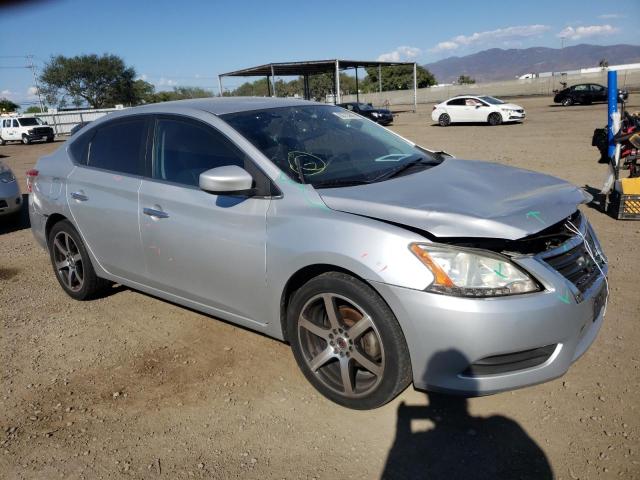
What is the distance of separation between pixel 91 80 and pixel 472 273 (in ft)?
253

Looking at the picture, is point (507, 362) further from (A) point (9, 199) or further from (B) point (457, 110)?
(B) point (457, 110)

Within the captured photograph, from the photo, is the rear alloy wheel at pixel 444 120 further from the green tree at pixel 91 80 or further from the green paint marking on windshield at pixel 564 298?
the green tree at pixel 91 80

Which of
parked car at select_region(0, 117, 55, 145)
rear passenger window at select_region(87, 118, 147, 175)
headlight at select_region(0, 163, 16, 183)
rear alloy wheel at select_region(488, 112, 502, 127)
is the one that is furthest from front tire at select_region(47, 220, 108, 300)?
parked car at select_region(0, 117, 55, 145)

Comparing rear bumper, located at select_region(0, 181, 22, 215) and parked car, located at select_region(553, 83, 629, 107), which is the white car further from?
rear bumper, located at select_region(0, 181, 22, 215)

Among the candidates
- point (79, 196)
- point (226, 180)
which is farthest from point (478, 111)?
point (226, 180)

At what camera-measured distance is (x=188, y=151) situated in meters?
3.65

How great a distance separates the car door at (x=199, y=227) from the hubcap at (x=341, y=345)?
14.8 inches

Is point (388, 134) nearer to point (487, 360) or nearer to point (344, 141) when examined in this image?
point (344, 141)

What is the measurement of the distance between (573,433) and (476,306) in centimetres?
89

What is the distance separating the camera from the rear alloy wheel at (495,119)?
23773 mm

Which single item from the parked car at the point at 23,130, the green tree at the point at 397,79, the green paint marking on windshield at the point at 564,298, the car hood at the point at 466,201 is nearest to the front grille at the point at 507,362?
the green paint marking on windshield at the point at 564,298

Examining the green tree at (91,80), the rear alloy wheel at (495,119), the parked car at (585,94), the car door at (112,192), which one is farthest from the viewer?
the green tree at (91,80)

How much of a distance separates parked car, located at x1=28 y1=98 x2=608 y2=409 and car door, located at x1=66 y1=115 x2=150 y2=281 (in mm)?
16

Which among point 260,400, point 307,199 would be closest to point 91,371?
point 260,400
